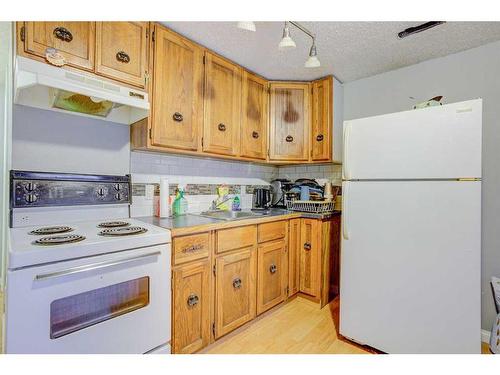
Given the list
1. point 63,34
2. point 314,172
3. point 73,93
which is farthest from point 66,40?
point 314,172

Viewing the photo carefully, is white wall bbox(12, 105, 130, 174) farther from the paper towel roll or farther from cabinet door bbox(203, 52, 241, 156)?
cabinet door bbox(203, 52, 241, 156)

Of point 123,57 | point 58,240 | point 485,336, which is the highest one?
point 123,57

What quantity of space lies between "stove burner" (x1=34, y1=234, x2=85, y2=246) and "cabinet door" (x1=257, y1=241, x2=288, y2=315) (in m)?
1.21

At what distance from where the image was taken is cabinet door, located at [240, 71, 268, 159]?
224cm

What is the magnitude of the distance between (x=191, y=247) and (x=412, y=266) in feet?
4.24

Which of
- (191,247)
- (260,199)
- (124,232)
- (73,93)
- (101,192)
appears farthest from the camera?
(260,199)

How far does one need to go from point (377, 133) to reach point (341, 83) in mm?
1258

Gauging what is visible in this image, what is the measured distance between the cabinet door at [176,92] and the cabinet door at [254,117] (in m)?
0.48

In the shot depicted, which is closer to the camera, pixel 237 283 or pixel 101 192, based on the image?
pixel 101 192

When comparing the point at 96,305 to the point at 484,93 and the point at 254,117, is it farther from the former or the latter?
the point at 484,93

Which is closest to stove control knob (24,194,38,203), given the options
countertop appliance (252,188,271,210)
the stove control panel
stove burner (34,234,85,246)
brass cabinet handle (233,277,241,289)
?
the stove control panel

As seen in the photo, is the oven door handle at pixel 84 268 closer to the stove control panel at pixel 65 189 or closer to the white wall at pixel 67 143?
the stove control panel at pixel 65 189

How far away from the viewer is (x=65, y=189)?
1505 millimetres

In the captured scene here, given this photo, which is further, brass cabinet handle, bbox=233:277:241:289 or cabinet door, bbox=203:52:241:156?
cabinet door, bbox=203:52:241:156
